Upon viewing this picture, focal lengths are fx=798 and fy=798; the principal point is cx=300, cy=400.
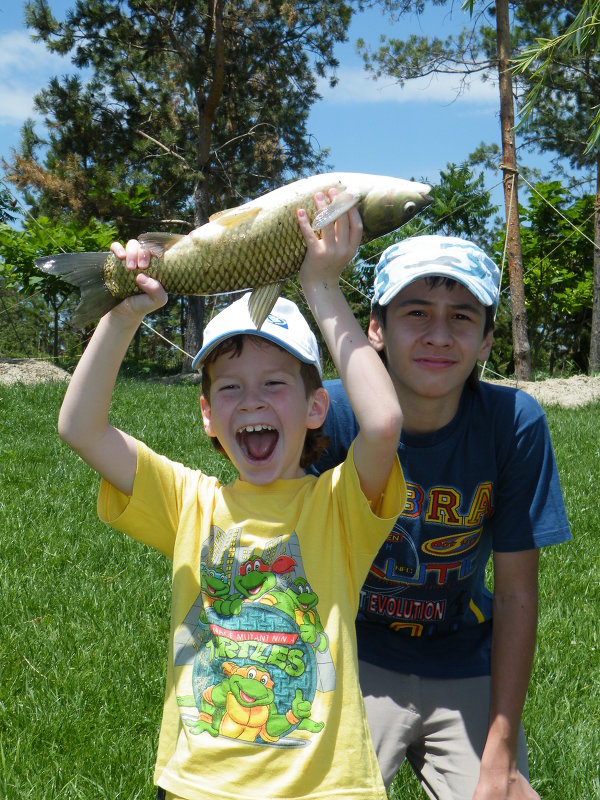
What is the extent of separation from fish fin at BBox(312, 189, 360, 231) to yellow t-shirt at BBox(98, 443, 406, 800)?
2.16 feet

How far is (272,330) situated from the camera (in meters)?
2.20

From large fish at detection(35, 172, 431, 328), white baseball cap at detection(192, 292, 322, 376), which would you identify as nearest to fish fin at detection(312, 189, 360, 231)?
Result: large fish at detection(35, 172, 431, 328)

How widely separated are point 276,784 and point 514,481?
119 cm

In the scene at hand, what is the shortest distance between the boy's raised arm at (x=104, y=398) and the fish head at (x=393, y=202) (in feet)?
1.74

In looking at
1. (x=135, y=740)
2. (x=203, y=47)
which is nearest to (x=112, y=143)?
(x=203, y=47)

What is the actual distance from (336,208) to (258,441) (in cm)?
75

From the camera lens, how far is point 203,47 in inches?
721

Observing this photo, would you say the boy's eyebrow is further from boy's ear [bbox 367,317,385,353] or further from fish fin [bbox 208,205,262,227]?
fish fin [bbox 208,205,262,227]

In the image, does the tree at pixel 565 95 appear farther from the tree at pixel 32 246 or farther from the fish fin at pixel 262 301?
the fish fin at pixel 262 301

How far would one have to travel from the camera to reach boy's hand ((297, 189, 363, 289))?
181cm

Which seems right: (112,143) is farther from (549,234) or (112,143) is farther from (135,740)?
(135,740)

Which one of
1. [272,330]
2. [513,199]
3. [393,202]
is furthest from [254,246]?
[513,199]

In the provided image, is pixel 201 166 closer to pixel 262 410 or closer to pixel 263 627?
pixel 262 410

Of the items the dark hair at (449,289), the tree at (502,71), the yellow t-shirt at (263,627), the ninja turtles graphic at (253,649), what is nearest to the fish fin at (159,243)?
the yellow t-shirt at (263,627)
